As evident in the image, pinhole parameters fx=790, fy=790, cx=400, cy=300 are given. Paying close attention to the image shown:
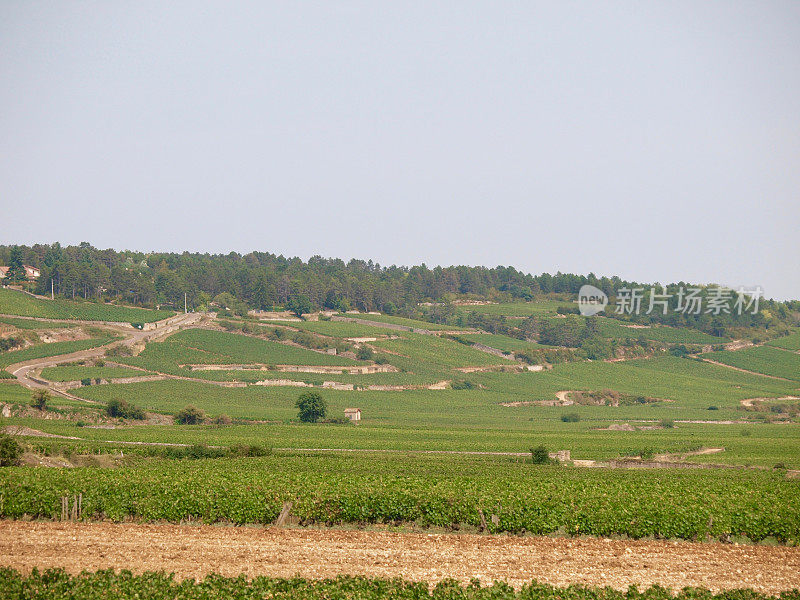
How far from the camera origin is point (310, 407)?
298ft

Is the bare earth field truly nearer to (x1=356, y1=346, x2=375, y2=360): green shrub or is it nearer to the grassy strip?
the grassy strip

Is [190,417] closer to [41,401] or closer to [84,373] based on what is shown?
[41,401]

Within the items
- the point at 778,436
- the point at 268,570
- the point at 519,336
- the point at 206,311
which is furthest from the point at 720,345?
the point at 268,570

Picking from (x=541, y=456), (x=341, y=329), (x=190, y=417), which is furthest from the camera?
(x=341, y=329)

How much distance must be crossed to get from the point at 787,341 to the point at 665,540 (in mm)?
189757

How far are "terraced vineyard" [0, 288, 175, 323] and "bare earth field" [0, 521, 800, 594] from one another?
134997 mm

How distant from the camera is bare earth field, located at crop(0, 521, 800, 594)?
907 inches

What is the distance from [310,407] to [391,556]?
66.8 meters

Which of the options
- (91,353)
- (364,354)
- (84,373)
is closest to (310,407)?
(84,373)

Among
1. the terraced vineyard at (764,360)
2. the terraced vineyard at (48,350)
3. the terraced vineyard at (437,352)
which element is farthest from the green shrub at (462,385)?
the terraced vineyard at (764,360)

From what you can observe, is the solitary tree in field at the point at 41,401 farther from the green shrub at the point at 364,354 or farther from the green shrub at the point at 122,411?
the green shrub at the point at 364,354

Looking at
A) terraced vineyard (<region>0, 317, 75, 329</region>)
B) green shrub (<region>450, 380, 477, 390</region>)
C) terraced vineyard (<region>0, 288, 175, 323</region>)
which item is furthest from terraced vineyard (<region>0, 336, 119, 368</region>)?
green shrub (<region>450, 380, 477, 390</region>)

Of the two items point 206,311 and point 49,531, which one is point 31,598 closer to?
point 49,531

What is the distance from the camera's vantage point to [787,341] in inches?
7756
